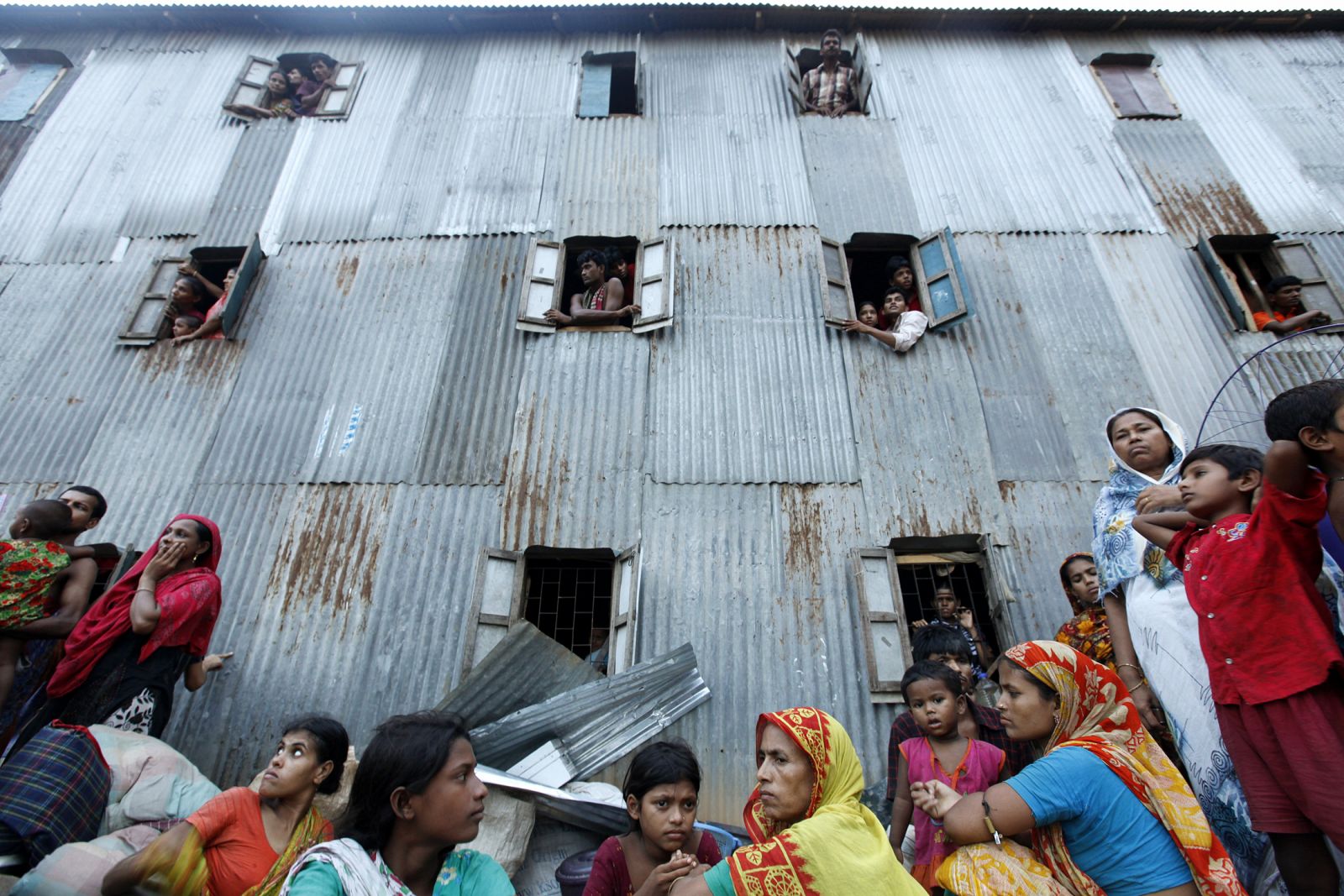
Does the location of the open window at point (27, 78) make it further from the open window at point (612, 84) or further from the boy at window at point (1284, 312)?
the boy at window at point (1284, 312)

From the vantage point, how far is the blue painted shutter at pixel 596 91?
805 cm

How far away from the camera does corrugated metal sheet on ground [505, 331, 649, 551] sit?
213 inches

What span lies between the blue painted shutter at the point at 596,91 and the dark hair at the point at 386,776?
24.8ft

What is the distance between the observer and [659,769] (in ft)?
9.05

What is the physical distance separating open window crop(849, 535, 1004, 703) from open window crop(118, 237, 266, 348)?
5986mm

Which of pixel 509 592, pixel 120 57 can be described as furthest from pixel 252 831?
pixel 120 57

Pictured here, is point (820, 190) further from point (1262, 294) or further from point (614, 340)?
point (1262, 294)

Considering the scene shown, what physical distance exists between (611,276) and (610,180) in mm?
1213

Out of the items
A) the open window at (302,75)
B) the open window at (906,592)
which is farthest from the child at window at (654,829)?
the open window at (302,75)

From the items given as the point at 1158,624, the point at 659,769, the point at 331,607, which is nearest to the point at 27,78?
the point at 331,607

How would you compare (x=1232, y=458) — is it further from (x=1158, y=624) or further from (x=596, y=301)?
(x=596, y=301)

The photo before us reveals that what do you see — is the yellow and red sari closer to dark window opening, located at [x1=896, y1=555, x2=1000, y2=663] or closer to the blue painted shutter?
dark window opening, located at [x1=896, y1=555, x2=1000, y2=663]

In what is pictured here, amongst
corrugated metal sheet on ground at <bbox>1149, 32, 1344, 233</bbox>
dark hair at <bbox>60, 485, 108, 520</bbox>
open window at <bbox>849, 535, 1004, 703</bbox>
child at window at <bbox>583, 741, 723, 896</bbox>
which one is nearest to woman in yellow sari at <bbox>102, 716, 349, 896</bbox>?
child at window at <bbox>583, 741, 723, 896</bbox>

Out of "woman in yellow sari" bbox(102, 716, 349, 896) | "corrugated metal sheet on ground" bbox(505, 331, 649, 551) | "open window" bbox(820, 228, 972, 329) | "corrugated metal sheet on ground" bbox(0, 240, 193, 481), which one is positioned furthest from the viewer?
"open window" bbox(820, 228, 972, 329)
